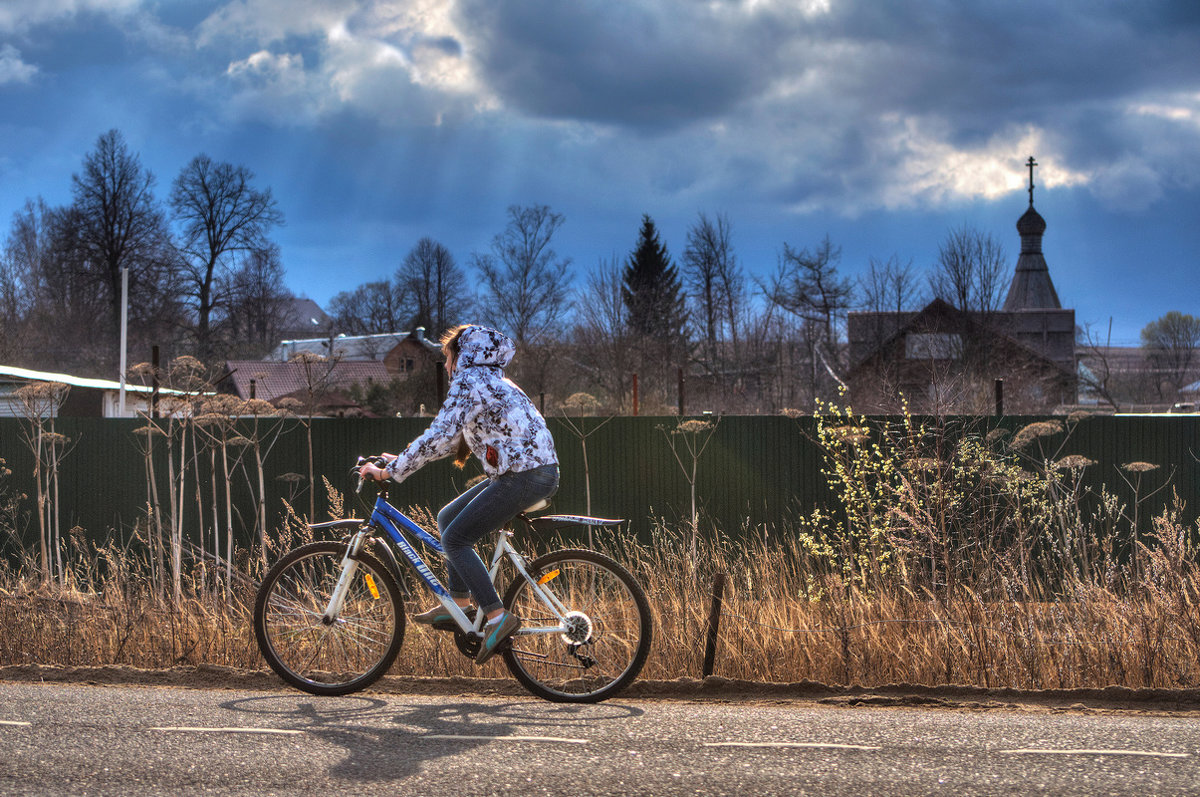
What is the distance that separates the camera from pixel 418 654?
242 inches

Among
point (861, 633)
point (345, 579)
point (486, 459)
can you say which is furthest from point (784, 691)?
point (345, 579)

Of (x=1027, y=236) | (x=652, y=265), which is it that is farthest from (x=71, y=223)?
(x=1027, y=236)

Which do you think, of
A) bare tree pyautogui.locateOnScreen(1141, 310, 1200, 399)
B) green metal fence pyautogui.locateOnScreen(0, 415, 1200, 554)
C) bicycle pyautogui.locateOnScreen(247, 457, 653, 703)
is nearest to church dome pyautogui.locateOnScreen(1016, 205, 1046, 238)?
bare tree pyautogui.locateOnScreen(1141, 310, 1200, 399)

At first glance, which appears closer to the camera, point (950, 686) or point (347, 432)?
point (950, 686)

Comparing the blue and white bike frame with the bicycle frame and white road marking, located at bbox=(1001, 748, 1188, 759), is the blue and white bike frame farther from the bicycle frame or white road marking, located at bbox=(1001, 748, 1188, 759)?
white road marking, located at bbox=(1001, 748, 1188, 759)

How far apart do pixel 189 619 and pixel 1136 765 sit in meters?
5.50

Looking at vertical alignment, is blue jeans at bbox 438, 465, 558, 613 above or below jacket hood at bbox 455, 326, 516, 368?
below

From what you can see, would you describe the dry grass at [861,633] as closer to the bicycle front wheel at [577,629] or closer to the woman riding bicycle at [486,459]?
the bicycle front wheel at [577,629]

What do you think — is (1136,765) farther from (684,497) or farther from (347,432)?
(347,432)

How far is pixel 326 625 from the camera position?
5336 mm

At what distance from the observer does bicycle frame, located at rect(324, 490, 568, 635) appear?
16.7 ft

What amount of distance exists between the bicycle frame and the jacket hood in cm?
82

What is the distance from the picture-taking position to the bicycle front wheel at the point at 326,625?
5.31 m

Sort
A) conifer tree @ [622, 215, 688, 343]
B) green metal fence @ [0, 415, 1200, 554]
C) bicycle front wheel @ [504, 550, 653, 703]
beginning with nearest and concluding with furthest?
bicycle front wheel @ [504, 550, 653, 703]
green metal fence @ [0, 415, 1200, 554]
conifer tree @ [622, 215, 688, 343]
